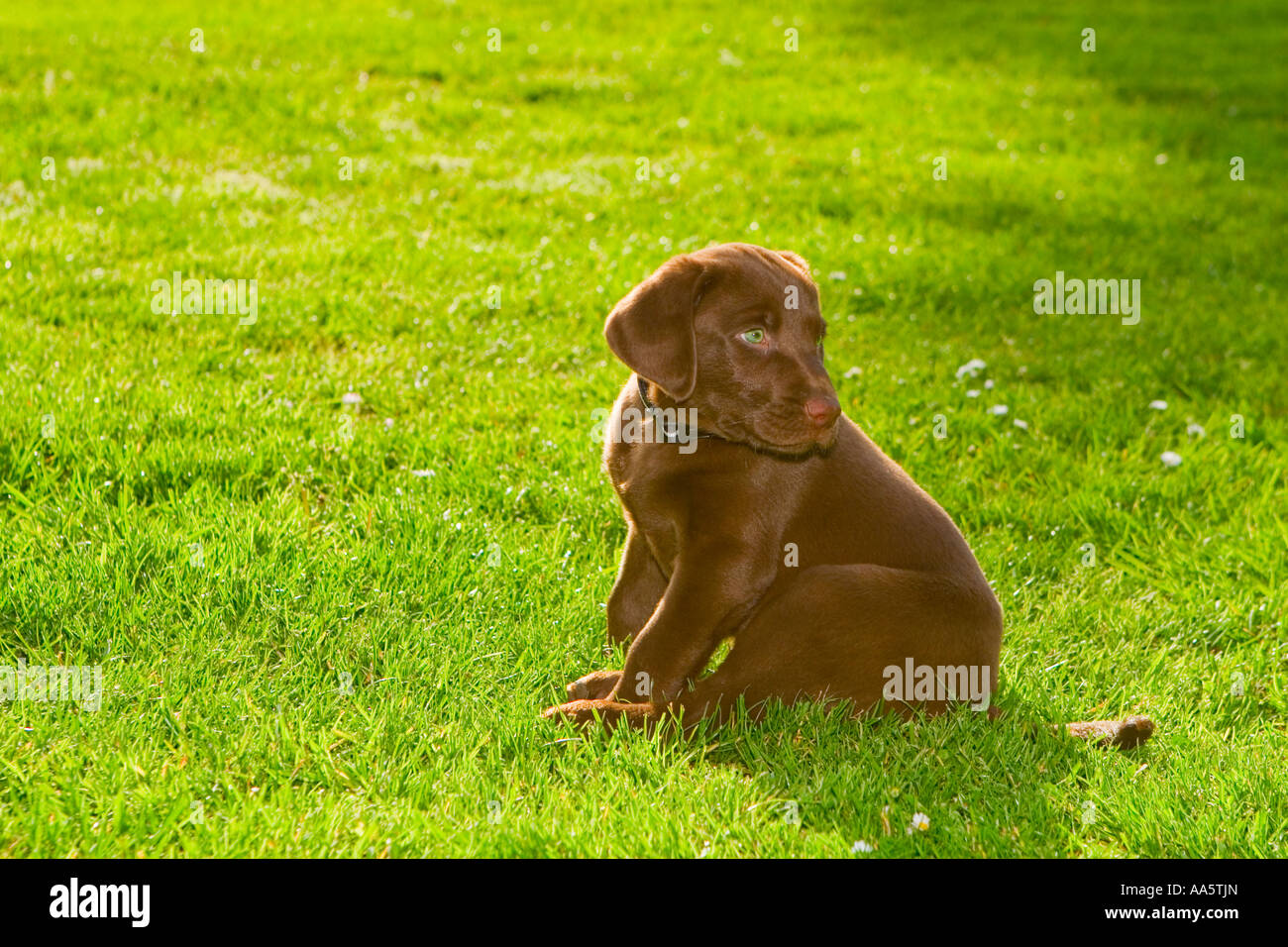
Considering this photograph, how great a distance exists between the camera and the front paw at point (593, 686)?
4.25 metres

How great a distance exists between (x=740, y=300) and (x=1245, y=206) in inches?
376

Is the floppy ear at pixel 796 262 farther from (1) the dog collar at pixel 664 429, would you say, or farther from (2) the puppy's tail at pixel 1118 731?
(2) the puppy's tail at pixel 1118 731

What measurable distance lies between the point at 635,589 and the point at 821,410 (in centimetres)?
119

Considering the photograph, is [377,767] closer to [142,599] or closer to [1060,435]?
[142,599]

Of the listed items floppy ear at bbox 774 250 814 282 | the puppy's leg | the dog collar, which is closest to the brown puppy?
the dog collar

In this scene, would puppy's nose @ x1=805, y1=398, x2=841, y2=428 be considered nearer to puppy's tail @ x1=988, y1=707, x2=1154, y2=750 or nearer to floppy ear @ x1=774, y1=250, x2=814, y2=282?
floppy ear @ x1=774, y1=250, x2=814, y2=282

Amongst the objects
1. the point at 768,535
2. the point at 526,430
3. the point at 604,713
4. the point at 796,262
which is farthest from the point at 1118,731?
the point at 526,430

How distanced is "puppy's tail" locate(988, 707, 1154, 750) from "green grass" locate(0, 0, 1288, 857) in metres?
0.08

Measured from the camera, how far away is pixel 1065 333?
8.33 meters

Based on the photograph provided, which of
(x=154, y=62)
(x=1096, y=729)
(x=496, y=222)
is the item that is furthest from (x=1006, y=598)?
(x=154, y=62)

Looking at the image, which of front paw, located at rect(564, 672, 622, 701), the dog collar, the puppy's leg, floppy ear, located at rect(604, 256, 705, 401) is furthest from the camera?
the puppy's leg

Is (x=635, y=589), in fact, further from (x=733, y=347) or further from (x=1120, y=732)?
(x=1120, y=732)

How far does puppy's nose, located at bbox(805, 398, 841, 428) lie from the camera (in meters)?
3.71

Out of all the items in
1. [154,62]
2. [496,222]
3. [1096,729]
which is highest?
[154,62]
